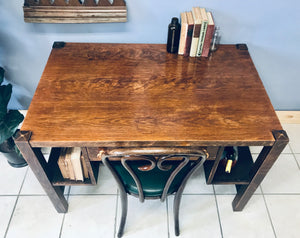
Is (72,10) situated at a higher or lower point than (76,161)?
higher

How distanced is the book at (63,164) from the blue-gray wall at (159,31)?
76 cm

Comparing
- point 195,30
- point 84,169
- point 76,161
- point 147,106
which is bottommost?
point 84,169

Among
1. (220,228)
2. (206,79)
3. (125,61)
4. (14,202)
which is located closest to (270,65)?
(206,79)

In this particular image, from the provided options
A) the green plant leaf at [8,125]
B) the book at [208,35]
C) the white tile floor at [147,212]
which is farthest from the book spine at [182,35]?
the green plant leaf at [8,125]

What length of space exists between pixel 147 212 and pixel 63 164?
28.2 inches

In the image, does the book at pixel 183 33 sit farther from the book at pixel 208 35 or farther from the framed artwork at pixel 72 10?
the framed artwork at pixel 72 10

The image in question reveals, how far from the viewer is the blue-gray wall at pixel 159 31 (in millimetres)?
1687

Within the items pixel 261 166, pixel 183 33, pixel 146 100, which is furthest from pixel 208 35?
pixel 261 166

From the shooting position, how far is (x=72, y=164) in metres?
1.62

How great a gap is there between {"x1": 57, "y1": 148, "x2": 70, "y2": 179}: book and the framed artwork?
0.81 meters

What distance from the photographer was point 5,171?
2141 mm

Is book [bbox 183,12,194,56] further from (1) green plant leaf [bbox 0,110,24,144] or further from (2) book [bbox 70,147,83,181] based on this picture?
(1) green plant leaf [bbox 0,110,24,144]

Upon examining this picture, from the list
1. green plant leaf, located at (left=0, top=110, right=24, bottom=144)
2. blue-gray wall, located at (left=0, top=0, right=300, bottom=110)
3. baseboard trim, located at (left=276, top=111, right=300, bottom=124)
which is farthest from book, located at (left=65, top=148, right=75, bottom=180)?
baseboard trim, located at (left=276, top=111, right=300, bottom=124)

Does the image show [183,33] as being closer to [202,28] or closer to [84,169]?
Result: [202,28]
